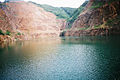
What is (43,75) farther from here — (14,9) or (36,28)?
(14,9)

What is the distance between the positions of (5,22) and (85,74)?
3268 inches

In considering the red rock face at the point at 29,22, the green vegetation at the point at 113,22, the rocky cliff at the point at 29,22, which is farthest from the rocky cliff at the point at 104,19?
the rocky cliff at the point at 29,22

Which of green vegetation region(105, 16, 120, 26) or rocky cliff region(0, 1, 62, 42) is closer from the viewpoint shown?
green vegetation region(105, 16, 120, 26)

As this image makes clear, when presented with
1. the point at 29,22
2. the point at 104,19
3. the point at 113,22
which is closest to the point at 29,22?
the point at 29,22

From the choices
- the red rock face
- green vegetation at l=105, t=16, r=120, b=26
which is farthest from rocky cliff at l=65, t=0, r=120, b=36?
the red rock face

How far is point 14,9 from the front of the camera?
125000 millimetres

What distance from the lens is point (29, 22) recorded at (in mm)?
125188

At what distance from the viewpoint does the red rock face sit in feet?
373

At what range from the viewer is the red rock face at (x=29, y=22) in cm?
11356

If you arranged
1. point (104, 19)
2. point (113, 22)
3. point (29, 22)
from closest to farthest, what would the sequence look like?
point (113, 22)
point (104, 19)
point (29, 22)

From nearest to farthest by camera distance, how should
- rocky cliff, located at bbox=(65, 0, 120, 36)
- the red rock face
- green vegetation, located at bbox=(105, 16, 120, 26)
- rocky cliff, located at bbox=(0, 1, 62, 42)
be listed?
green vegetation, located at bbox=(105, 16, 120, 26) < rocky cliff, located at bbox=(65, 0, 120, 36) < rocky cliff, located at bbox=(0, 1, 62, 42) < the red rock face

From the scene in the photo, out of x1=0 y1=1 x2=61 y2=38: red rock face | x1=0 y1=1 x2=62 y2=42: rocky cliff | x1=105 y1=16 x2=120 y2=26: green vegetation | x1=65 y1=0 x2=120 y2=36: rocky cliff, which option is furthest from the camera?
x1=0 y1=1 x2=61 y2=38: red rock face

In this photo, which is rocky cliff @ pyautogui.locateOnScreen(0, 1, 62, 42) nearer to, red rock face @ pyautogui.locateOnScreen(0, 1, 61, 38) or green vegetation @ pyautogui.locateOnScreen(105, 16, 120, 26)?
red rock face @ pyautogui.locateOnScreen(0, 1, 61, 38)

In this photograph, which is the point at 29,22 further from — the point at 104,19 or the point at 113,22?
the point at 113,22
